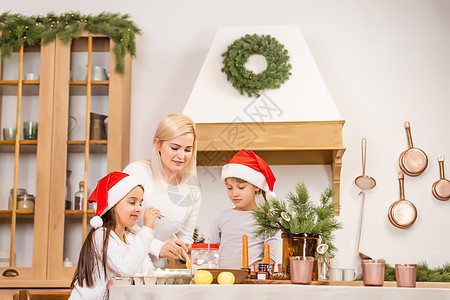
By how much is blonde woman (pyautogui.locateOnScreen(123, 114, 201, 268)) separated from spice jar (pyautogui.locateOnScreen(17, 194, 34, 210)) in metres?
1.29

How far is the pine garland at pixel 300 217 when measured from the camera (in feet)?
5.22

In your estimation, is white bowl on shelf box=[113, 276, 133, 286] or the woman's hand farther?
the woman's hand

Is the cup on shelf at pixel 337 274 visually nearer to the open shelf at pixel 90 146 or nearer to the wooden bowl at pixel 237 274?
the wooden bowl at pixel 237 274

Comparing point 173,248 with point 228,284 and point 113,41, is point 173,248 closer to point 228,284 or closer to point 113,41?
point 228,284

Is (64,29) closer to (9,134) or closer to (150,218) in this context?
(9,134)

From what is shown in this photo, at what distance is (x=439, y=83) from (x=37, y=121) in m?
2.61

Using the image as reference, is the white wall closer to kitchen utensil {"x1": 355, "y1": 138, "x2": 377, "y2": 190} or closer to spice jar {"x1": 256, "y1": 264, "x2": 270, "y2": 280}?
kitchen utensil {"x1": 355, "y1": 138, "x2": 377, "y2": 190}

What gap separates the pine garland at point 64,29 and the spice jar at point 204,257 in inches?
89.0

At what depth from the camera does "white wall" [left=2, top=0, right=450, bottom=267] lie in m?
3.78

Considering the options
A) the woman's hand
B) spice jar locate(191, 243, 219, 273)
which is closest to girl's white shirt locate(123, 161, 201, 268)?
the woman's hand

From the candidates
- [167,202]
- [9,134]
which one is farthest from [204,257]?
[9,134]

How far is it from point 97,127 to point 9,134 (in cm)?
57

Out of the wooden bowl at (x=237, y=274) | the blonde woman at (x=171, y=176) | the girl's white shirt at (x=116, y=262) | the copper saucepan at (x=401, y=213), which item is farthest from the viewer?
the copper saucepan at (x=401, y=213)

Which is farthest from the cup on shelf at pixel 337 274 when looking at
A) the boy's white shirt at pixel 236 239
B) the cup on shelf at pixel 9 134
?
the cup on shelf at pixel 9 134
